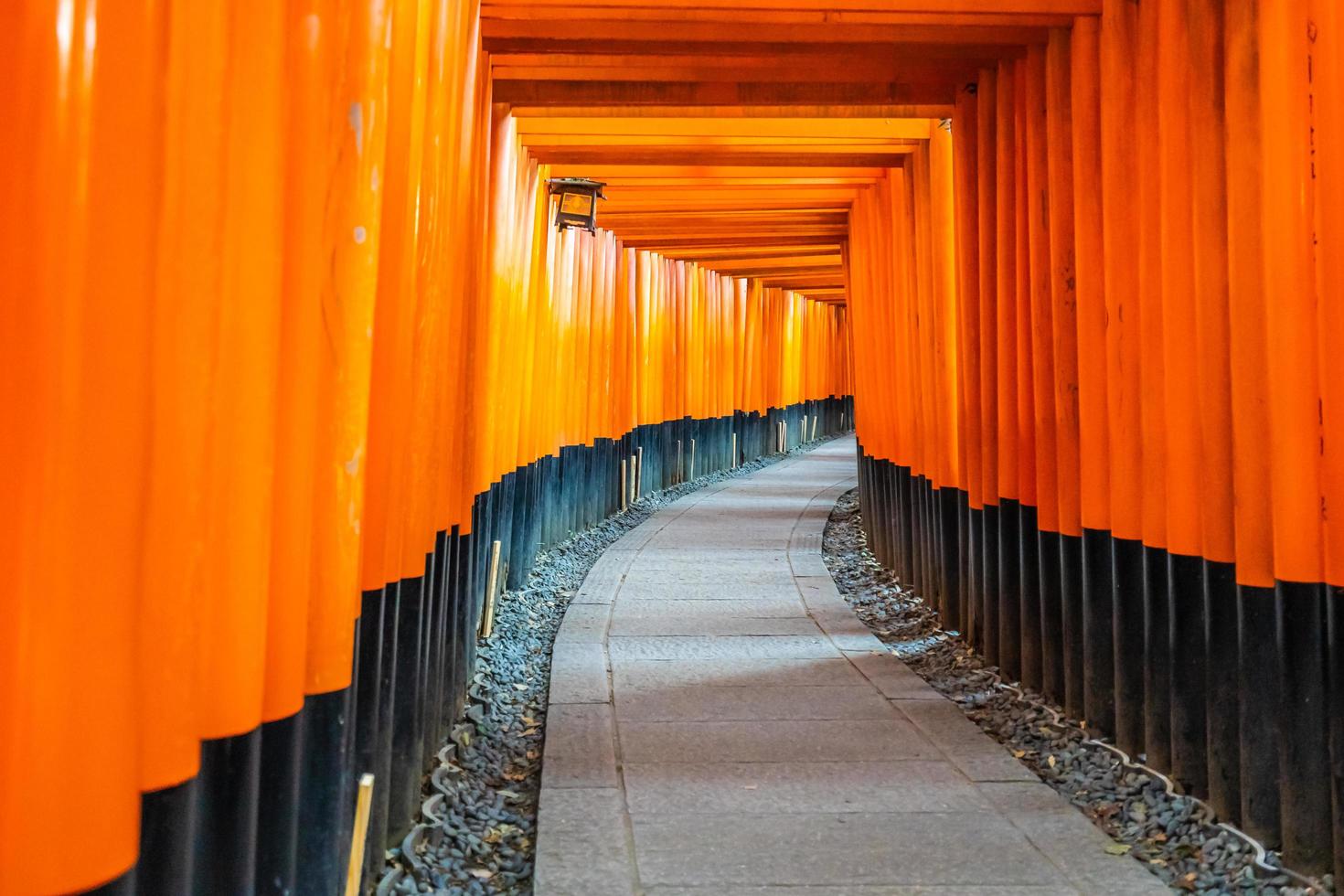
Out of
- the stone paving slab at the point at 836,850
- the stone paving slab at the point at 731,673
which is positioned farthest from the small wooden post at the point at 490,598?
the stone paving slab at the point at 836,850

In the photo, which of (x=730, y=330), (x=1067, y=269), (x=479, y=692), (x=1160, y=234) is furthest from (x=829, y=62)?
(x=730, y=330)

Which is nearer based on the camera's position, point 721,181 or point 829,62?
point 829,62

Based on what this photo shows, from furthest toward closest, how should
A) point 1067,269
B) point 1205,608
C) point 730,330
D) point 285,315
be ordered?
point 730,330, point 1067,269, point 1205,608, point 285,315

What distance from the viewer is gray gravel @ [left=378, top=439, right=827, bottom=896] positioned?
354 cm

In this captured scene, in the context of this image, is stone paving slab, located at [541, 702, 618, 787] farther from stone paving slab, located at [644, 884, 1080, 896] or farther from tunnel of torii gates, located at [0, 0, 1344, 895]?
stone paving slab, located at [644, 884, 1080, 896]

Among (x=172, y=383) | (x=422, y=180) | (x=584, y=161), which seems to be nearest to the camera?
(x=172, y=383)

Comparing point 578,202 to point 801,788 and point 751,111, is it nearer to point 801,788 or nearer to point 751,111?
point 751,111

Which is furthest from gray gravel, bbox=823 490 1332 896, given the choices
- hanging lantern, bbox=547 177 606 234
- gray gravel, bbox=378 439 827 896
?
hanging lantern, bbox=547 177 606 234

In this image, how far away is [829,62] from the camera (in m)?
5.84

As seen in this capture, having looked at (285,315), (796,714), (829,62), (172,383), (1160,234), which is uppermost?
(829,62)

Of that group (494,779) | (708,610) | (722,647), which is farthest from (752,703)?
(708,610)

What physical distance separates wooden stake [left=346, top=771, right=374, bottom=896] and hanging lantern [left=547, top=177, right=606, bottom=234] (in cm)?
601

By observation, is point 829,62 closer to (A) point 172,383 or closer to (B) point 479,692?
(B) point 479,692

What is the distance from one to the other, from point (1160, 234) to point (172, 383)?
Answer: 3.59 metres
